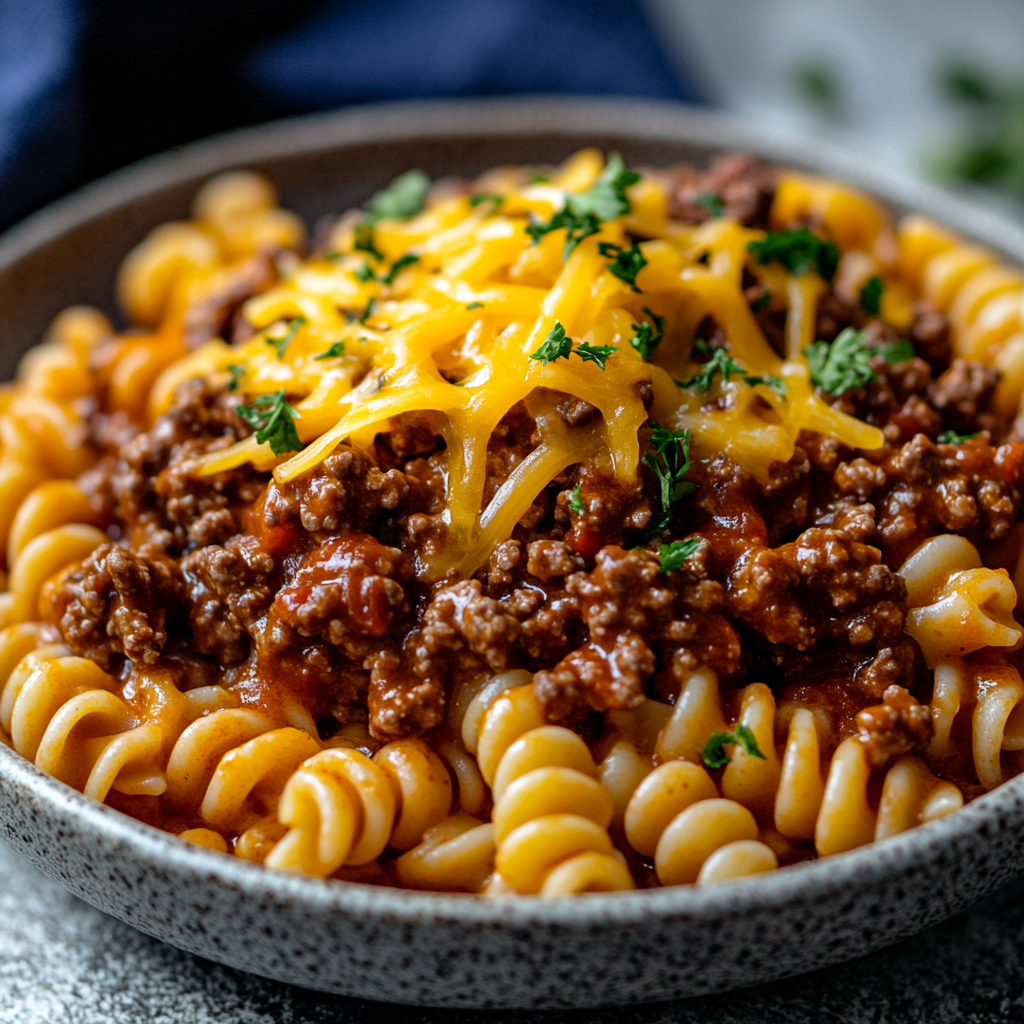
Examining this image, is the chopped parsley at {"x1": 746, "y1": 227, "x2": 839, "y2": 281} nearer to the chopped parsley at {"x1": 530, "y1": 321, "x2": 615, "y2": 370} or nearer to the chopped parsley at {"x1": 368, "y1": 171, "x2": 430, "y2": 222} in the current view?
the chopped parsley at {"x1": 530, "y1": 321, "x2": 615, "y2": 370}

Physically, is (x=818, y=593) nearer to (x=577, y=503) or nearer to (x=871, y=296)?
(x=577, y=503)

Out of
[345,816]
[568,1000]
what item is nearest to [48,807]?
[345,816]

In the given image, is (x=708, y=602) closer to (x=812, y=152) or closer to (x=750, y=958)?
(x=750, y=958)

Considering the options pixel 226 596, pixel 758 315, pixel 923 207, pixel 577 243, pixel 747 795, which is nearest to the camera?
pixel 747 795

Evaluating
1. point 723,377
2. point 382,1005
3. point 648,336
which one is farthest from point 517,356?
point 382,1005

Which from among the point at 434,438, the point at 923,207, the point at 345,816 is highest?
the point at 923,207

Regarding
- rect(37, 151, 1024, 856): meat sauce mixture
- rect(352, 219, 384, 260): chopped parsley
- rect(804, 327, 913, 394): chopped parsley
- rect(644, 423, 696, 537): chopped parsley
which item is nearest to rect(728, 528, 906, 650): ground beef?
rect(37, 151, 1024, 856): meat sauce mixture

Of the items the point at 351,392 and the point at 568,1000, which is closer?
the point at 568,1000
